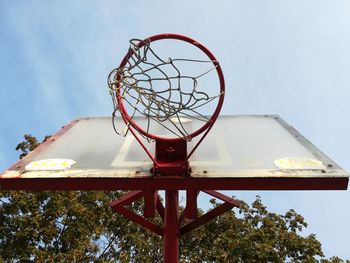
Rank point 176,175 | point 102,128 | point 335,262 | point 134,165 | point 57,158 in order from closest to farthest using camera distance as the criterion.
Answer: point 176,175
point 134,165
point 57,158
point 102,128
point 335,262

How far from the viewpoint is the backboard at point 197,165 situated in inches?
102

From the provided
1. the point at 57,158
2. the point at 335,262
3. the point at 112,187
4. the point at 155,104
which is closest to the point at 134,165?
the point at 112,187

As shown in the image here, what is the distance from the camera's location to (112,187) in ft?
8.85

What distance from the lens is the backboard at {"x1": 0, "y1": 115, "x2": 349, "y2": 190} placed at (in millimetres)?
2588

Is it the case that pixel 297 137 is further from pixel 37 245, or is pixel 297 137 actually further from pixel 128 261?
pixel 37 245

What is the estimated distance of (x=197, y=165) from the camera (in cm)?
280

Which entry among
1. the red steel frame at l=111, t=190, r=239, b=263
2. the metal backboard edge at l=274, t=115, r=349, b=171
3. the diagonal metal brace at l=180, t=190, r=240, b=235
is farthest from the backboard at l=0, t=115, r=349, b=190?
the diagonal metal brace at l=180, t=190, r=240, b=235

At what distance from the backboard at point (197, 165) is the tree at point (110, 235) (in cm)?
596

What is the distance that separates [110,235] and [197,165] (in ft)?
26.9

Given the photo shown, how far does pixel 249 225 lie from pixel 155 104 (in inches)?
309

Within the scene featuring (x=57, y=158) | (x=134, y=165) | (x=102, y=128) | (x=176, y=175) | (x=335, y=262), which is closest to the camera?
(x=176, y=175)

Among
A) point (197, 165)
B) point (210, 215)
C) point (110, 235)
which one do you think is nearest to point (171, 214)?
point (210, 215)

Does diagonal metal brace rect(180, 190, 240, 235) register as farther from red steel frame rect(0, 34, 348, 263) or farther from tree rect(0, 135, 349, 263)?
tree rect(0, 135, 349, 263)

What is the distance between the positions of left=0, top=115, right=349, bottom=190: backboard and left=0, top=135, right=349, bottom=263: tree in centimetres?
596
